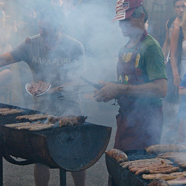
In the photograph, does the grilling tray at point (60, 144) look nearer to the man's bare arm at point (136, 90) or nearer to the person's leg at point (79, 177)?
the man's bare arm at point (136, 90)

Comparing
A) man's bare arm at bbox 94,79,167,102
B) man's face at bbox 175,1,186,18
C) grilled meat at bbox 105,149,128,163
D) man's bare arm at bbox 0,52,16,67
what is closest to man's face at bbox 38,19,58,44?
man's bare arm at bbox 0,52,16,67

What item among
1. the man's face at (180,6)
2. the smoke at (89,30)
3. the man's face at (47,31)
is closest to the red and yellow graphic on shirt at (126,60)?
the smoke at (89,30)

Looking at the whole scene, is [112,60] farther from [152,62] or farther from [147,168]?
[147,168]

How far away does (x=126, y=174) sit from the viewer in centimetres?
212

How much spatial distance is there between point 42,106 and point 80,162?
1492 mm

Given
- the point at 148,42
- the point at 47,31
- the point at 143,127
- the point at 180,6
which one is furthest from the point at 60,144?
the point at 180,6

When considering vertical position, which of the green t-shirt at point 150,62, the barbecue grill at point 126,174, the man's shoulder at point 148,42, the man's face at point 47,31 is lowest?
the barbecue grill at point 126,174

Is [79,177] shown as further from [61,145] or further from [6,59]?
[6,59]

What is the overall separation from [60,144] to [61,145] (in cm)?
2

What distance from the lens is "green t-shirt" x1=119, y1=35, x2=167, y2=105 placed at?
2783mm

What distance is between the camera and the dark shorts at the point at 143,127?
2992mm

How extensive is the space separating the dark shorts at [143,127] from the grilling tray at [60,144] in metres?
0.34

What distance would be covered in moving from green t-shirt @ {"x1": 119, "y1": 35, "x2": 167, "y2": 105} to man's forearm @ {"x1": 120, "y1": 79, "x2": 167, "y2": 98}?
2.4 inches

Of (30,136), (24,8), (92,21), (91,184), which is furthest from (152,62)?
(24,8)
